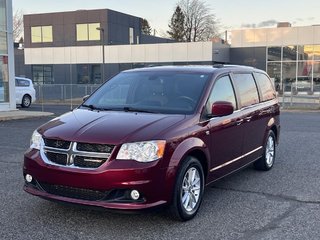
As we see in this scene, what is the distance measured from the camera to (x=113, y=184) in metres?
4.47

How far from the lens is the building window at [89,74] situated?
147 ft

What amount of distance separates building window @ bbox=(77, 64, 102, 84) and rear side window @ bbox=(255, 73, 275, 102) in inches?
1478

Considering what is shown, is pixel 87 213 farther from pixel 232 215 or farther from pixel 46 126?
pixel 232 215

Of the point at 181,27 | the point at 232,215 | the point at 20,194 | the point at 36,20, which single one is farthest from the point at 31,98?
the point at 181,27

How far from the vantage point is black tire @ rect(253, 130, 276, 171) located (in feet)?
24.8

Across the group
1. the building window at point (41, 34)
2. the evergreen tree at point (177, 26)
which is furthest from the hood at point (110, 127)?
the evergreen tree at point (177, 26)

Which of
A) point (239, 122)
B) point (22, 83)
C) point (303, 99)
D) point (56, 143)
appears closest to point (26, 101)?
point (22, 83)

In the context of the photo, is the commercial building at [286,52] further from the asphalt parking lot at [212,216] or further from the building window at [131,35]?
the asphalt parking lot at [212,216]

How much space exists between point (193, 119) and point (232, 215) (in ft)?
4.00

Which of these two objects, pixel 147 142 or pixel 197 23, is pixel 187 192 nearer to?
pixel 147 142

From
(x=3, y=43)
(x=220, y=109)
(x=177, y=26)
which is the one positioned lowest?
(x=220, y=109)

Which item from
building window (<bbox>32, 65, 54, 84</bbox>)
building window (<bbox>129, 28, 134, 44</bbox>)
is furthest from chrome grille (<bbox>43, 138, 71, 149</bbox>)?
building window (<bbox>129, 28, 134, 44</bbox>)

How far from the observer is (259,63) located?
39.8 meters

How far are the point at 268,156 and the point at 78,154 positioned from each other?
4203mm
